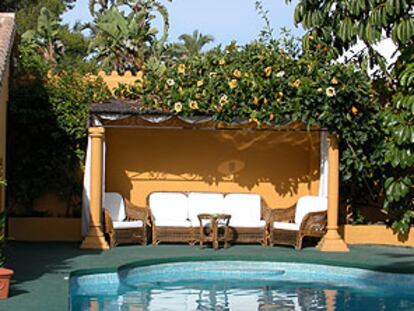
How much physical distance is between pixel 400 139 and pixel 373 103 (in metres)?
0.89

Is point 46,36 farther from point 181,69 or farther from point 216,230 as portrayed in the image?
point 216,230

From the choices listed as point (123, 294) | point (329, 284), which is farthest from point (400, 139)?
point (123, 294)

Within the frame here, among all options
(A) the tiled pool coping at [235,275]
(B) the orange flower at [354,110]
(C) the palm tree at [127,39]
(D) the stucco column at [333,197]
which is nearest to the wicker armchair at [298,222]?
(D) the stucco column at [333,197]

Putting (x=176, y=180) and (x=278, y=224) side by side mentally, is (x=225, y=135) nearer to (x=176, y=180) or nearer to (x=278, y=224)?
(x=176, y=180)

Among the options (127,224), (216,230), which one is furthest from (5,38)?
(216,230)

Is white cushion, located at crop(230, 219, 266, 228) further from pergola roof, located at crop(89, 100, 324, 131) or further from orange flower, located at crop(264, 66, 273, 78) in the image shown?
orange flower, located at crop(264, 66, 273, 78)

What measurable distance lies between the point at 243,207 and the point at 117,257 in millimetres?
3296

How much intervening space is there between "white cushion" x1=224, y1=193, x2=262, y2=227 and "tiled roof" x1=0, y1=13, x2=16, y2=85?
490 cm

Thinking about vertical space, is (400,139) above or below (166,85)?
below

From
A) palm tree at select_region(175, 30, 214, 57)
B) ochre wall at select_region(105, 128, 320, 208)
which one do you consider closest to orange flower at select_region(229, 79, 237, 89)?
ochre wall at select_region(105, 128, 320, 208)

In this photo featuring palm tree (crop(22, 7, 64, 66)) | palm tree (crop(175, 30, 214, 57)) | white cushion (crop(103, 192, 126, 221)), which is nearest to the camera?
white cushion (crop(103, 192, 126, 221))

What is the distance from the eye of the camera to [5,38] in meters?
13.6

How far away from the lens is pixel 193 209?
52.4ft

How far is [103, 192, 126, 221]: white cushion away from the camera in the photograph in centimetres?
1560
